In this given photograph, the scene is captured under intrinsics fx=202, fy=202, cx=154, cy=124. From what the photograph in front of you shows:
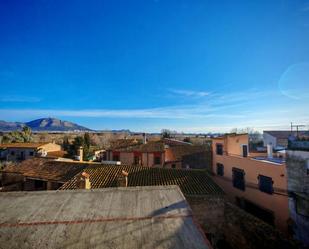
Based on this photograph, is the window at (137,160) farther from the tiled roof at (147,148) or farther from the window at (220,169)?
the window at (220,169)

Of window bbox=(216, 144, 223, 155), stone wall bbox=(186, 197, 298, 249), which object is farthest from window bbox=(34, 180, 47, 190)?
window bbox=(216, 144, 223, 155)

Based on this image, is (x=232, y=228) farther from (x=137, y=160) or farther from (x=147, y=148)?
(x=147, y=148)

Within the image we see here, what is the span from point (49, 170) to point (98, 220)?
1616 centimetres

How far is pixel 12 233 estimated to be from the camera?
20.4 ft

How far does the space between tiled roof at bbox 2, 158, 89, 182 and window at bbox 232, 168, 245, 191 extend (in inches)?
566

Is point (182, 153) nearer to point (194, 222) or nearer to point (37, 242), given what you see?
point (194, 222)

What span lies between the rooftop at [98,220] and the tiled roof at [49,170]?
32.2 ft

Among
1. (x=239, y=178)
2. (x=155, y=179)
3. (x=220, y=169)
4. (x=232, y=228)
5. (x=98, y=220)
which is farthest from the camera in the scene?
(x=220, y=169)

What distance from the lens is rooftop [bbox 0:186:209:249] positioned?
19.0 ft

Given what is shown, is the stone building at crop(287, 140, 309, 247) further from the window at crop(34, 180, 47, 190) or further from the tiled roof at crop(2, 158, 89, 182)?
the window at crop(34, 180, 47, 190)

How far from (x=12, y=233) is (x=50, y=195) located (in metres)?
2.95

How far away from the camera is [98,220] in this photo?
689 centimetres

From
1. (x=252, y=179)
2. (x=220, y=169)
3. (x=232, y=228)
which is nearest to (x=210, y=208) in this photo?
(x=232, y=228)

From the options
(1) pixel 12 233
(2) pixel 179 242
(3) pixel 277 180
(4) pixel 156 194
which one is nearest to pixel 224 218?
(3) pixel 277 180
